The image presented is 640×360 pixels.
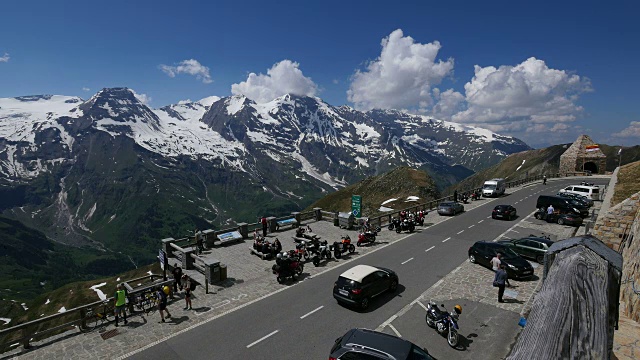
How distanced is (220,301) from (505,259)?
58.4 feet

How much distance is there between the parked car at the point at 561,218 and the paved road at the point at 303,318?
1447 cm

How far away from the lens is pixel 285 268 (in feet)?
71.5

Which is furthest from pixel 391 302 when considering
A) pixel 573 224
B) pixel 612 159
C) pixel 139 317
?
pixel 612 159

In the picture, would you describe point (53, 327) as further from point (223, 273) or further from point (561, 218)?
point (561, 218)

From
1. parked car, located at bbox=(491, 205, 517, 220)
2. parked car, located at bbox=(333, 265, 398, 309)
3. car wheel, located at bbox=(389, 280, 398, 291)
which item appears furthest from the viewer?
parked car, located at bbox=(491, 205, 517, 220)

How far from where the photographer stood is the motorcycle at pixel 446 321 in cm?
1431

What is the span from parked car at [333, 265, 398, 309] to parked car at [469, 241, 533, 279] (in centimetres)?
809

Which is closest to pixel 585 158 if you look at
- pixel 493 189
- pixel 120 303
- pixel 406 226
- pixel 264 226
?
pixel 493 189

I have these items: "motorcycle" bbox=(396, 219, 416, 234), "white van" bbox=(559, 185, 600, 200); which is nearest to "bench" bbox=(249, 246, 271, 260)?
"motorcycle" bbox=(396, 219, 416, 234)

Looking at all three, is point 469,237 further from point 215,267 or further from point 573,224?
point 215,267

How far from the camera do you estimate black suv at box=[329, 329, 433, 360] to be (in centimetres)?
1121

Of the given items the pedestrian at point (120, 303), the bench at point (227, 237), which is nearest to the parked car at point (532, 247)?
the bench at point (227, 237)

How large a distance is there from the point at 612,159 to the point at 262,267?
197033mm

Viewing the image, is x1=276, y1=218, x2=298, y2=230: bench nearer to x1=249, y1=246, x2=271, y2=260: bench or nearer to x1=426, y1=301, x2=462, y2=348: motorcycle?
x1=249, y1=246, x2=271, y2=260: bench
